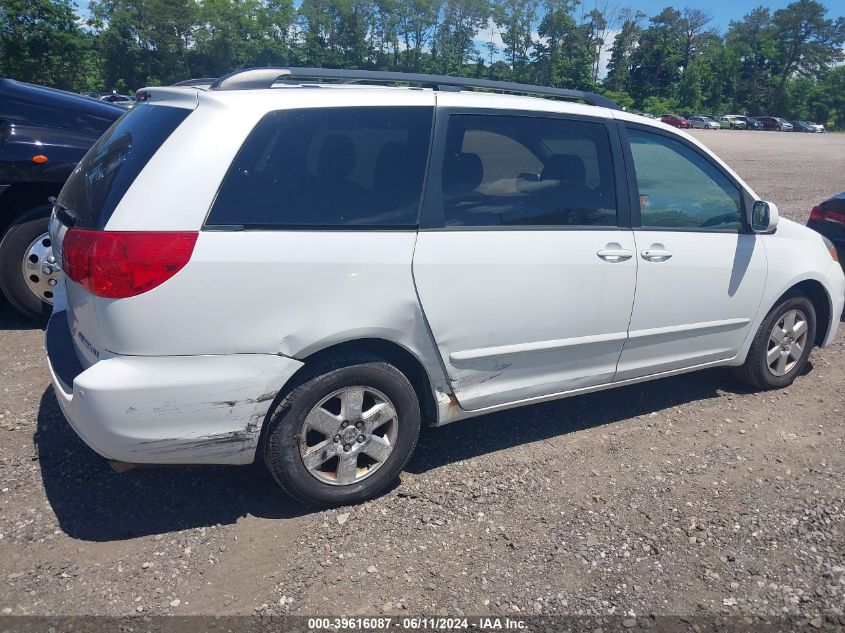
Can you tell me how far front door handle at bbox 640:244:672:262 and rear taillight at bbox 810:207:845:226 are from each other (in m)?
4.24

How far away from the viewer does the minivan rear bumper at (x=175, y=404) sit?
110 inches

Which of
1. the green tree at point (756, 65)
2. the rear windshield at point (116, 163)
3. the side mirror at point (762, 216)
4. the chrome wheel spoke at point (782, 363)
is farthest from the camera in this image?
the green tree at point (756, 65)

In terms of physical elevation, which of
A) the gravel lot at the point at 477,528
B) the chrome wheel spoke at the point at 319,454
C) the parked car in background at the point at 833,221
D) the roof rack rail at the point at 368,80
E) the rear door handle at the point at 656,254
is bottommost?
the gravel lot at the point at 477,528

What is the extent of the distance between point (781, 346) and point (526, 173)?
2.43 metres

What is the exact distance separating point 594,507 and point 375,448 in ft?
3.64

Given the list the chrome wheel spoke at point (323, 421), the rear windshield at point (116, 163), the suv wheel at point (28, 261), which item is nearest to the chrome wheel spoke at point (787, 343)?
the chrome wheel spoke at point (323, 421)

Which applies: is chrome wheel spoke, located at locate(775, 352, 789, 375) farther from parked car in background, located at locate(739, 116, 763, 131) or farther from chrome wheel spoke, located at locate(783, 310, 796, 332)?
parked car in background, located at locate(739, 116, 763, 131)

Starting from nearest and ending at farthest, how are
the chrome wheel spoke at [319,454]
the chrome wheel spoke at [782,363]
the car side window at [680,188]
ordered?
1. the chrome wheel spoke at [319,454]
2. the car side window at [680,188]
3. the chrome wheel spoke at [782,363]

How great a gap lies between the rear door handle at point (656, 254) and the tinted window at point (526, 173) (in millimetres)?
269

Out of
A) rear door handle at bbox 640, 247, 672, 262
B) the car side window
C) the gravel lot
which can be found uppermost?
the car side window

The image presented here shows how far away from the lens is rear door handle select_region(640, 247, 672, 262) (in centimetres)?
396

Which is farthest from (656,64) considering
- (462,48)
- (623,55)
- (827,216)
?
(827,216)

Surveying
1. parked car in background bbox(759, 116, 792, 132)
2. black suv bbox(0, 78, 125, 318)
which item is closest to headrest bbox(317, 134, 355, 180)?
black suv bbox(0, 78, 125, 318)

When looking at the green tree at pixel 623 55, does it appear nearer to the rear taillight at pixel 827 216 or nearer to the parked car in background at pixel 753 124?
the parked car in background at pixel 753 124
